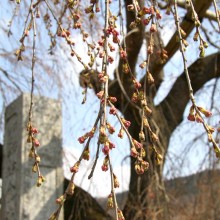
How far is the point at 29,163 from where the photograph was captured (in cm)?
309

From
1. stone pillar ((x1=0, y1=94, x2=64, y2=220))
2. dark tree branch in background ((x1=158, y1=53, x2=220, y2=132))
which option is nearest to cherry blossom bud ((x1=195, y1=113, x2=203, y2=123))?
stone pillar ((x1=0, y1=94, x2=64, y2=220))

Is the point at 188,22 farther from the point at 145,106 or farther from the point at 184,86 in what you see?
the point at 145,106

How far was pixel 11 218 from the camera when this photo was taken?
9.95ft

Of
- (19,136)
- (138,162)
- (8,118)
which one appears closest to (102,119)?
(138,162)

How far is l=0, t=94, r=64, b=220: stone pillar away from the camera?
302 cm

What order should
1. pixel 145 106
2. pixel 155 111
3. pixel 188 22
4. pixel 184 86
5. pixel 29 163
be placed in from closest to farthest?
pixel 145 106 < pixel 188 22 < pixel 29 163 < pixel 155 111 < pixel 184 86

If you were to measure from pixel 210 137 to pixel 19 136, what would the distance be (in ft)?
8.14

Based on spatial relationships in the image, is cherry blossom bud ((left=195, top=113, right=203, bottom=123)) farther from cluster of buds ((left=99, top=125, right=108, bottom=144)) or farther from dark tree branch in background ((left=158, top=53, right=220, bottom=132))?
dark tree branch in background ((left=158, top=53, right=220, bottom=132))

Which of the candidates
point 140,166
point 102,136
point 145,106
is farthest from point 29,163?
point 102,136

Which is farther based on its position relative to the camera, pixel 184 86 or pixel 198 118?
pixel 184 86

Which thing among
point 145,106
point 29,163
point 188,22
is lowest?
point 145,106

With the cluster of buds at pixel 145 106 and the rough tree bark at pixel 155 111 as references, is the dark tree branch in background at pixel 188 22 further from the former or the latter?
the cluster of buds at pixel 145 106

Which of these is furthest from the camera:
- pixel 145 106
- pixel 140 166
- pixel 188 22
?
pixel 188 22

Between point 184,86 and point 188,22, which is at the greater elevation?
point 188,22
